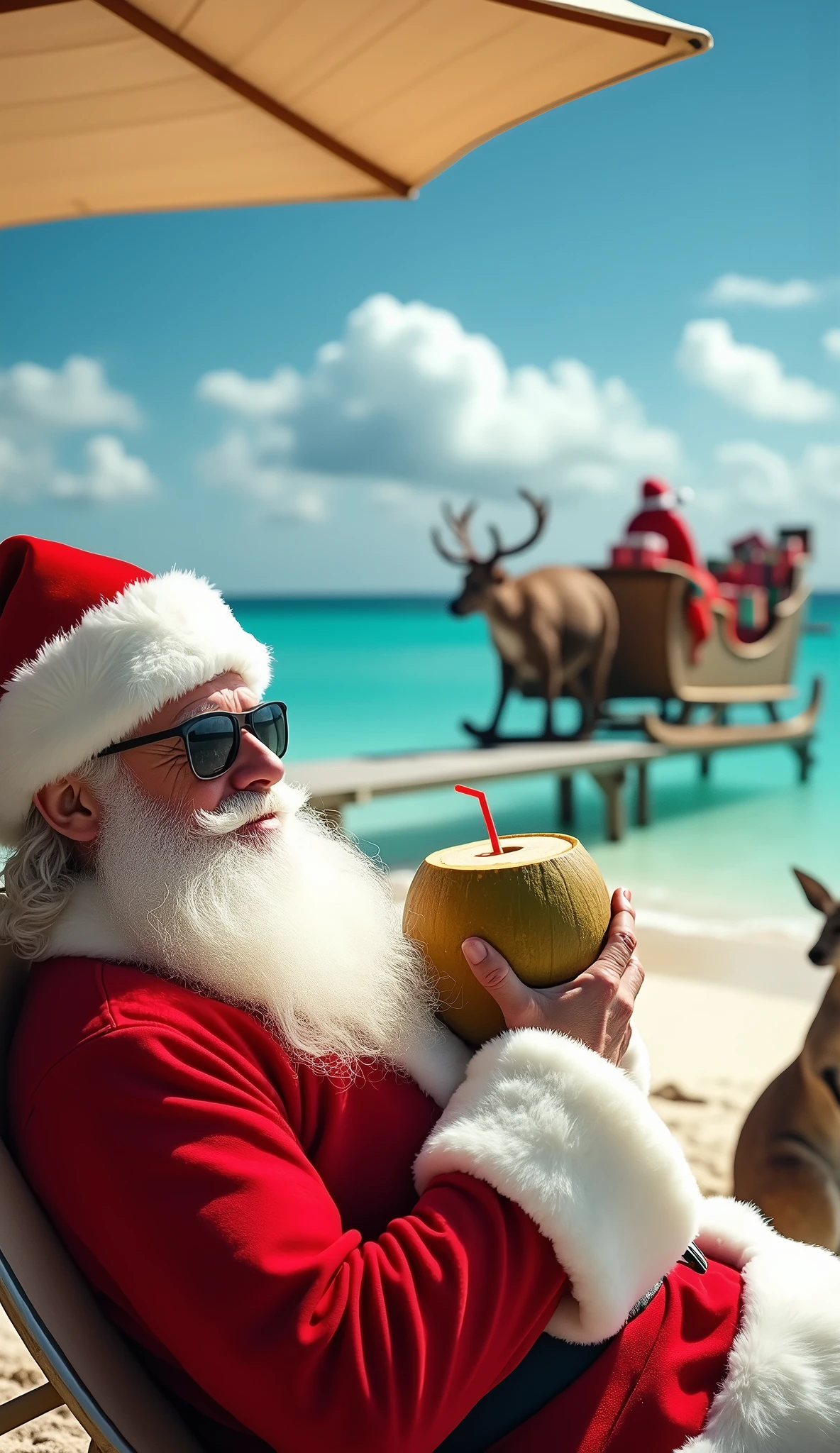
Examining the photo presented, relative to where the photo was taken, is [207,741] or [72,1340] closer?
[72,1340]

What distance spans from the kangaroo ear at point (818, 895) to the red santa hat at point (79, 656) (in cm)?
150

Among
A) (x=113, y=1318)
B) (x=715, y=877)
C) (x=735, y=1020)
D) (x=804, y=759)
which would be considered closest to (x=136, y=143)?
(x=113, y=1318)

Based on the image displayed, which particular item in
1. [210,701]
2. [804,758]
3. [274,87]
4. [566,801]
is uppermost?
[274,87]

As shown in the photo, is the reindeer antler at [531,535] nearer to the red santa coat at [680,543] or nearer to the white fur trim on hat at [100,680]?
the red santa coat at [680,543]

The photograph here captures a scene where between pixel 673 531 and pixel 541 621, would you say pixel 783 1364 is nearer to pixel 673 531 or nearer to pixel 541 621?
pixel 541 621

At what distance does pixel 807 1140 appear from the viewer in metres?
2.27

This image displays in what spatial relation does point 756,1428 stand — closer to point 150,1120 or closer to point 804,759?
point 150,1120

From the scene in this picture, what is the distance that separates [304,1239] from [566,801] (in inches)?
378

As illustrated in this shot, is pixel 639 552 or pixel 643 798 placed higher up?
pixel 639 552

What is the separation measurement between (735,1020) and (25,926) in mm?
4518

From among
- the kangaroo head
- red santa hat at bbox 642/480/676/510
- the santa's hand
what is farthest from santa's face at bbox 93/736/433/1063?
red santa hat at bbox 642/480/676/510

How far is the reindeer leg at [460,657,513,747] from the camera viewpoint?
9.84 meters

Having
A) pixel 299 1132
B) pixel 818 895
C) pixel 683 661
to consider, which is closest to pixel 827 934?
pixel 818 895

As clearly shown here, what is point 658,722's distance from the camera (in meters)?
10.4
